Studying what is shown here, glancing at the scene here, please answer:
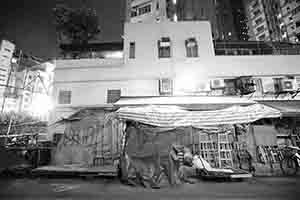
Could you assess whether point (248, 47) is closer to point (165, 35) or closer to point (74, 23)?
point (165, 35)

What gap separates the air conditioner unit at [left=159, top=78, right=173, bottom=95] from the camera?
9141 millimetres

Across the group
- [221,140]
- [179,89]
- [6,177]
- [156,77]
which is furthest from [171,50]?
[6,177]

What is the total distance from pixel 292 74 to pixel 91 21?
680 inches

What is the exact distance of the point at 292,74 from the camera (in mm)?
9359

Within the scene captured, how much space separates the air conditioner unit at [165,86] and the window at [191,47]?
2523 millimetres

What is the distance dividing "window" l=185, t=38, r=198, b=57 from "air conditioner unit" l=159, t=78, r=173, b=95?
Result: 2523 mm

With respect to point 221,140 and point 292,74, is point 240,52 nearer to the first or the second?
point 292,74

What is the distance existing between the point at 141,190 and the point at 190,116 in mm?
3057

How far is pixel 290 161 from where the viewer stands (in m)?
6.81

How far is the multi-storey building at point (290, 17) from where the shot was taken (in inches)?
1357

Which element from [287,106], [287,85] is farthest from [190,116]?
[287,85]

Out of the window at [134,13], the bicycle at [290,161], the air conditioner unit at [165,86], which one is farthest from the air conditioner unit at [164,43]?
the window at [134,13]

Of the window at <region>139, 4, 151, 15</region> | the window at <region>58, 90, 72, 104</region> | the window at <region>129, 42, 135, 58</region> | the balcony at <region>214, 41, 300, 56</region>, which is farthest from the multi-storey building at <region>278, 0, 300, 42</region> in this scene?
the window at <region>58, 90, 72, 104</region>

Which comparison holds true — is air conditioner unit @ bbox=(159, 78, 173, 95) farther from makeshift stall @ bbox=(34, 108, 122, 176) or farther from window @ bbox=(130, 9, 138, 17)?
window @ bbox=(130, 9, 138, 17)
